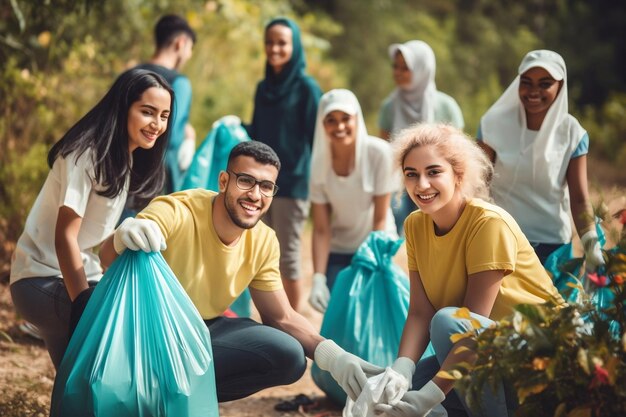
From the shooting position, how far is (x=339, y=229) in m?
4.23

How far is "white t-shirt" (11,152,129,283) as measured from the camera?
3.02m

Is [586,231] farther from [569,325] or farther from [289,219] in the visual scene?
[289,219]

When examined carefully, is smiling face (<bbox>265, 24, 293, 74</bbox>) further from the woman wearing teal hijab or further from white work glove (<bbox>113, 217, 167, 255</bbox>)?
white work glove (<bbox>113, 217, 167, 255</bbox>)

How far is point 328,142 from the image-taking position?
4.21m

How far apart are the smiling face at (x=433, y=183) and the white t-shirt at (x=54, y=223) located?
1.14 m

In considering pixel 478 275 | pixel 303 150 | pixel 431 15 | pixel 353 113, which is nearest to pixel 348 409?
pixel 478 275

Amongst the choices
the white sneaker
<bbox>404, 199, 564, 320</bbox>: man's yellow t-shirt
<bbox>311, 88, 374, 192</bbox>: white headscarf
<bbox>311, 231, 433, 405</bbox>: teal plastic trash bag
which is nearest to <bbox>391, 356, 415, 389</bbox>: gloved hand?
<bbox>404, 199, 564, 320</bbox>: man's yellow t-shirt

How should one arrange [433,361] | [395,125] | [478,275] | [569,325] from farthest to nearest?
[395,125] < [433,361] < [478,275] < [569,325]

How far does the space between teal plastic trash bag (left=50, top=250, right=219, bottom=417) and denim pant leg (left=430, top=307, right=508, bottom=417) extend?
2.57 ft

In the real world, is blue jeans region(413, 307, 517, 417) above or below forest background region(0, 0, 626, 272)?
below

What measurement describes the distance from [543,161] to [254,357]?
159cm

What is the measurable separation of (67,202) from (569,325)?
69.6 inches

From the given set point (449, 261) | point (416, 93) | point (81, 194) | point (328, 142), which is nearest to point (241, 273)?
point (81, 194)

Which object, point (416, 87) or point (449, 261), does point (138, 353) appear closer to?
point (449, 261)
